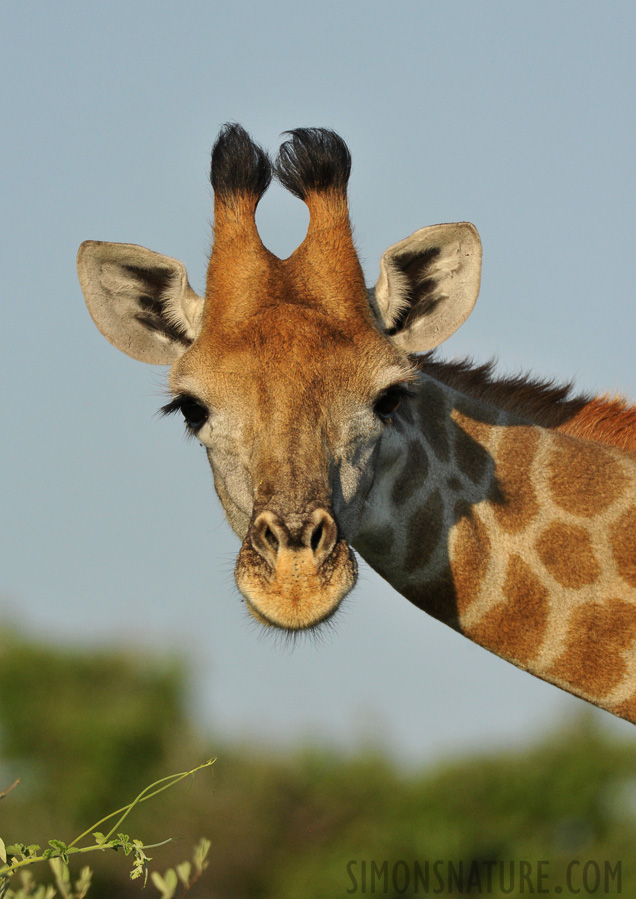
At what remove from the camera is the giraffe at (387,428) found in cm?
651

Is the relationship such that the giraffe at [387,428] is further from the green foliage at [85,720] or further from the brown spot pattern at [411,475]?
the green foliage at [85,720]

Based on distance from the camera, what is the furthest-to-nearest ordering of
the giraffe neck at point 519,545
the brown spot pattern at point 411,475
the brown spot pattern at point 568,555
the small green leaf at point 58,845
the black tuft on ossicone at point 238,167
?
the black tuft on ossicone at point 238,167 → the brown spot pattern at point 411,475 → the brown spot pattern at point 568,555 → the giraffe neck at point 519,545 → the small green leaf at point 58,845

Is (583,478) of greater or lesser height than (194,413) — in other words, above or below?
below

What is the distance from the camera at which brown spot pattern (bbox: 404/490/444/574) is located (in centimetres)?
705

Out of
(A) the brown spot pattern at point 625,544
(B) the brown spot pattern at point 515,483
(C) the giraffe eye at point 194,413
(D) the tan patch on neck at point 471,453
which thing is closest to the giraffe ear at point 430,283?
(D) the tan patch on neck at point 471,453

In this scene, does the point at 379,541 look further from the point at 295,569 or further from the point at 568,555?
the point at 295,569

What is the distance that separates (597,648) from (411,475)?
162cm

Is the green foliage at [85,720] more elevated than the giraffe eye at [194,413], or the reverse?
the giraffe eye at [194,413]

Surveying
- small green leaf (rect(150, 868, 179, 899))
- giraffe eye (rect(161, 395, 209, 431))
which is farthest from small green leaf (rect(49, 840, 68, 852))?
giraffe eye (rect(161, 395, 209, 431))

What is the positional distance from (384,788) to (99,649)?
14457mm

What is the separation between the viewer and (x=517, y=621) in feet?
22.7

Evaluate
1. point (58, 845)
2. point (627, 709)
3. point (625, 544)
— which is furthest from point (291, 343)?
point (58, 845)

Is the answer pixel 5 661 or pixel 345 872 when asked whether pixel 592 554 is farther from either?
pixel 5 661

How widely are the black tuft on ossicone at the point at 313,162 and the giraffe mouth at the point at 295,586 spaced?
3026mm
